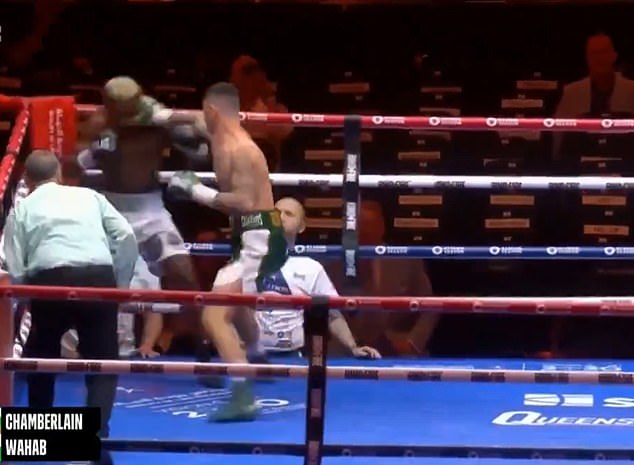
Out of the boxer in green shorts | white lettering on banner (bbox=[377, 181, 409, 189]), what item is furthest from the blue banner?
the boxer in green shorts

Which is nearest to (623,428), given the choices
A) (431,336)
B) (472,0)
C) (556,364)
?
(556,364)

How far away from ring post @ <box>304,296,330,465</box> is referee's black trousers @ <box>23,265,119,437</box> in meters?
0.97

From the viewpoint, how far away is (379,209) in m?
6.75

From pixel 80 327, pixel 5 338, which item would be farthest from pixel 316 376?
pixel 80 327

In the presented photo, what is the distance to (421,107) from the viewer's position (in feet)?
23.1

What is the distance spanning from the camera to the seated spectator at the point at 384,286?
6.60 m

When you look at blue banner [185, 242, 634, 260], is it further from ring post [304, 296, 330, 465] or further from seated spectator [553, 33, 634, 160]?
ring post [304, 296, 330, 465]

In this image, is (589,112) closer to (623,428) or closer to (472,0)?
(472,0)

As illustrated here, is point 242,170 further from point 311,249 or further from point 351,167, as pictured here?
point 311,249

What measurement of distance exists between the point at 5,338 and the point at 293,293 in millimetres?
2231

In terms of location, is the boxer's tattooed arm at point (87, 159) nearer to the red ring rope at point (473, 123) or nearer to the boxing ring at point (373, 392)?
the boxing ring at point (373, 392)

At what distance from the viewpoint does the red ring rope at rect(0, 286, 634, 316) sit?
11.8 feet

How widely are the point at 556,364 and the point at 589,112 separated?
1.33m

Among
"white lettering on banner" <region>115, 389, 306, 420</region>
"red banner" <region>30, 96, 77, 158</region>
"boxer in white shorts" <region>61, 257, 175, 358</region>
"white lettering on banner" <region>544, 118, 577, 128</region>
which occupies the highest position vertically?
"white lettering on banner" <region>544, 118, 577, 128</region>
